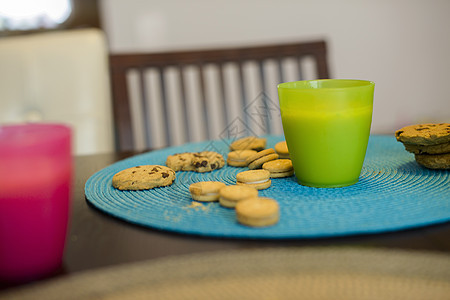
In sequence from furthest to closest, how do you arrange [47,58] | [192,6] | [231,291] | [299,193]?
[192,6]
[47,58]
[299,193]
[231,291]

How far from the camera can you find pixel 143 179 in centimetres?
64

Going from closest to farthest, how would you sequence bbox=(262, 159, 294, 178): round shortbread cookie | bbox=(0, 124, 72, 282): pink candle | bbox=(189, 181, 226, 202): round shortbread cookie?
bbox=(0, 124, 72, 282): pink candle → bbox=(189, 181, 226, 202): round shortbread cookie → bbox=(262, 159, 294, 178): round shortbread cookie

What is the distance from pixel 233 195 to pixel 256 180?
0.08 metres

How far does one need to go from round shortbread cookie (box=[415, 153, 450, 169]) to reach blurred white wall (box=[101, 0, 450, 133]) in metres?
1.50

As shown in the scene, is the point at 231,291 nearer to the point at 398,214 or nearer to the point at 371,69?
the point at 398,214

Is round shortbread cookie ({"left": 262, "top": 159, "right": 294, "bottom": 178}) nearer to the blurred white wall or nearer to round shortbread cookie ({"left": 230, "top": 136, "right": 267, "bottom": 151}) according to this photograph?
round shortbread cookie ({"left": 230, "top": 136, "right": 267, "bottom": 151})

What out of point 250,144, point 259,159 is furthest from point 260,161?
point 250,144

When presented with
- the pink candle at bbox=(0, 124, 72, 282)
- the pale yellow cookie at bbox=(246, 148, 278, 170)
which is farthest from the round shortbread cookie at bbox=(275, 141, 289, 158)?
the pink candle at bbox=(0, 124, 72, 282)

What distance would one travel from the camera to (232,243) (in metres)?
0.44

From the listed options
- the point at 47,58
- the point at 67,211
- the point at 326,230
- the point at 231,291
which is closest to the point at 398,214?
the point at 326,230

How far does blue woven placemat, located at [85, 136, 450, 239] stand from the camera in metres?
0.46

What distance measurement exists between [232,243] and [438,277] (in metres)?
0.18

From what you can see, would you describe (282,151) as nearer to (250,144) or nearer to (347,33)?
(250,144)

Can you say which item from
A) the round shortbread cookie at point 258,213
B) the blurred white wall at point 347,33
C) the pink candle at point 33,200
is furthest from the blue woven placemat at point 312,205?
the blurred white wall at point 347,33
